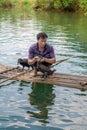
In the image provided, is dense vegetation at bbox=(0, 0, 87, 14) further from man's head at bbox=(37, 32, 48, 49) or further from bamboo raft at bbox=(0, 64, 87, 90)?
man's head at bbox=(37, 32, 48, 49)

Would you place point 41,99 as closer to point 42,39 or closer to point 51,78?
point 51,78

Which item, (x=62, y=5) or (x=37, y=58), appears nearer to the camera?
(x=37, y=58)

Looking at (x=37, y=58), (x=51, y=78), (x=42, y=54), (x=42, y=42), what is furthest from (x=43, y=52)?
(x=51, y=78)

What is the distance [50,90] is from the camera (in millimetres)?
11281

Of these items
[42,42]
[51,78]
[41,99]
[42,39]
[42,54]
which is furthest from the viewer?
[51,78]

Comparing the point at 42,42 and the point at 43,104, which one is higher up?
the point at 42,42

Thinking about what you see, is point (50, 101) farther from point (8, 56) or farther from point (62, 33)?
point (62, 33)

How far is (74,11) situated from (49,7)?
197 inches

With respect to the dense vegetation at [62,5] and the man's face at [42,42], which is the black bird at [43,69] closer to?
the man's face at [42,42]

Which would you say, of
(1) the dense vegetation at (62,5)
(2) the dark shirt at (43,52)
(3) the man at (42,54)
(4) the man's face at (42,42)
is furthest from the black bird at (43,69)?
(1) the dense vegetation at (62,5)

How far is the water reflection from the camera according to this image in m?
9.23

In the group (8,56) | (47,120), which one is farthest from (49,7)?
(47,120)

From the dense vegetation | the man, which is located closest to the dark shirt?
the man

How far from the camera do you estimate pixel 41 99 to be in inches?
411
